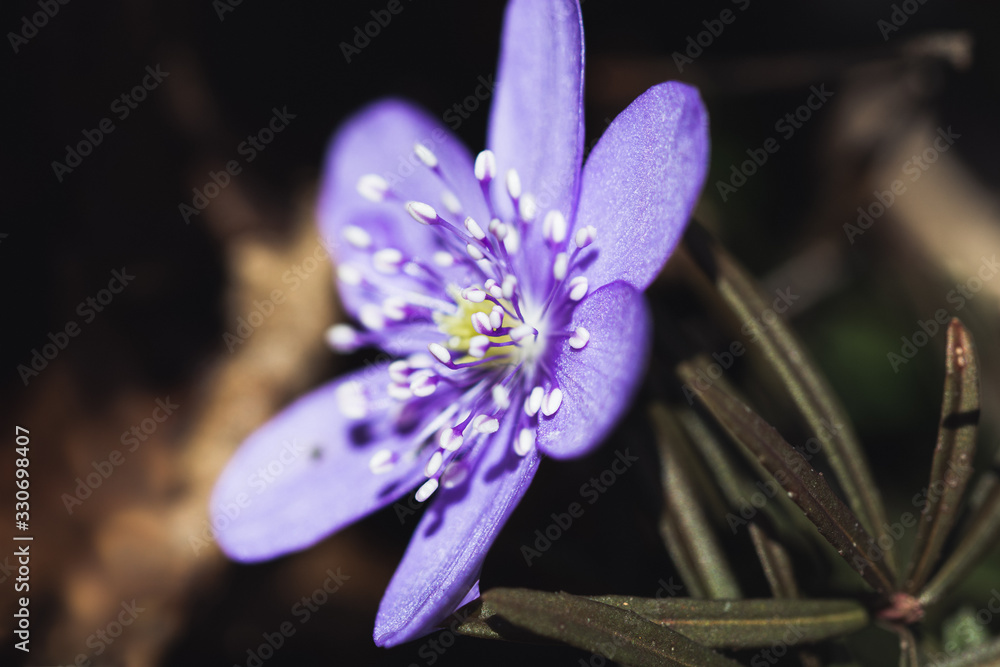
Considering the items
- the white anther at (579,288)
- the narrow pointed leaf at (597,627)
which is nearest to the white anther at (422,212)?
the white anther at (579,288)

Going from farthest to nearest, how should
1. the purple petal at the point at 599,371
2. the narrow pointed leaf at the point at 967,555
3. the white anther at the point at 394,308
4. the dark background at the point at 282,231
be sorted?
the dark background at the point at 282,231
the white anther at the point at 394,308
the narrow pointed leaf at the point at 967,555
the purple petal at the point at 599,371

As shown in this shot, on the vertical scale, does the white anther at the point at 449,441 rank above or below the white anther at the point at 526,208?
below

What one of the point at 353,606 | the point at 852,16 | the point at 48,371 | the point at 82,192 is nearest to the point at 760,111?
the point at 852,16

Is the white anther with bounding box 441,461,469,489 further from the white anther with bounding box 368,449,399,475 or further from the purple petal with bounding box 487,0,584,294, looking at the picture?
the purple petal with bounding box 487,0,584,294

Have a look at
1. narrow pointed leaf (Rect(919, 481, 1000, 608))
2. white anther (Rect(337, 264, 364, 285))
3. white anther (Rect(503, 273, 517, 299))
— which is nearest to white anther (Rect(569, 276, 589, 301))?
white anther (Rect(503, 273, 517, 299))

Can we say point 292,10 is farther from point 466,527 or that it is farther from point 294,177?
point 466,527

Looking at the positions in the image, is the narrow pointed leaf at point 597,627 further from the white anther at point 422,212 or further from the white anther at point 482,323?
the white anther at point 422,212
